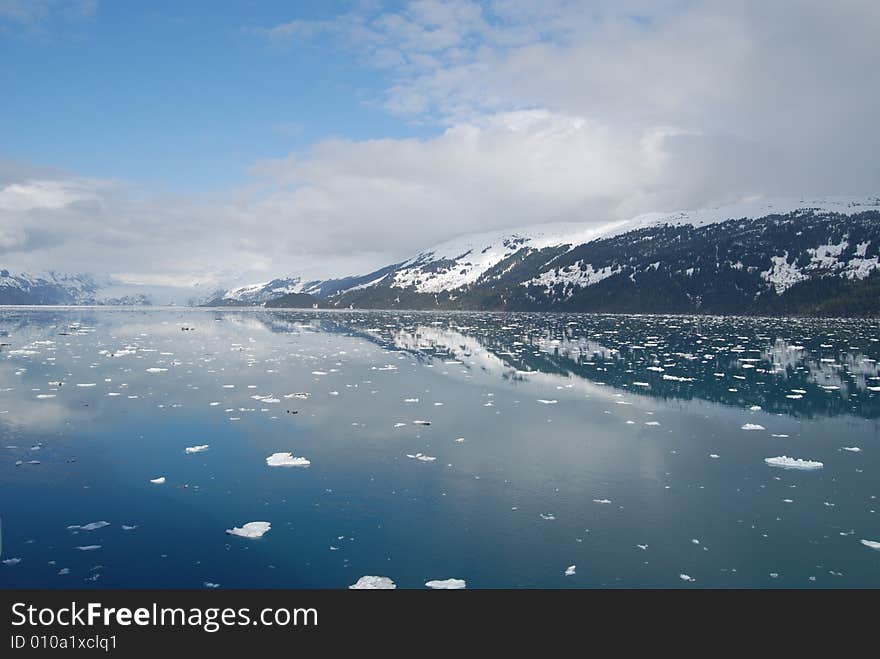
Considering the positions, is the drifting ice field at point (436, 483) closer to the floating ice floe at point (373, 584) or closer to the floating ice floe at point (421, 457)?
the floating ice floe at point (373, 584)

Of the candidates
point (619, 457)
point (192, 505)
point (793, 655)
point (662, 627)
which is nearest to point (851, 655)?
point (793, 655)

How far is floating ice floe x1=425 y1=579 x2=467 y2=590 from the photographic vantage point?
1040 cm

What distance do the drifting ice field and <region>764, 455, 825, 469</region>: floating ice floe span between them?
0.29 ft

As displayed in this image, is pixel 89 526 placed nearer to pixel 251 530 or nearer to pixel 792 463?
pixel 251 530

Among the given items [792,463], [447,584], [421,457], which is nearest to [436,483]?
[421,457]

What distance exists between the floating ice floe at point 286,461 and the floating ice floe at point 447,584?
8520 millimetres

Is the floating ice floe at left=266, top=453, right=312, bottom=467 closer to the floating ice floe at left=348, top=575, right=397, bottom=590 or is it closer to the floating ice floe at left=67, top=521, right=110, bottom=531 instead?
the floating ice floe at left=67, top=521, right=110, bottom=531

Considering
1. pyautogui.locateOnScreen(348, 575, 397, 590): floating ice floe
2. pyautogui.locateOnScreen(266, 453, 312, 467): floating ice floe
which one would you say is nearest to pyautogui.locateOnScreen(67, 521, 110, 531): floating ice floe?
pyautogui.locateOnScreen(266, 453, 312, 467): floating ice floe

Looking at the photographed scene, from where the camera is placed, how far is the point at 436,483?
53.6 feet

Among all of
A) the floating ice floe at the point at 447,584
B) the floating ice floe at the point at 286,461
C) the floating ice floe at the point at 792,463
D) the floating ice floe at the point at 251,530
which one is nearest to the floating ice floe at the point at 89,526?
the floating ice floe at the point at 251,530

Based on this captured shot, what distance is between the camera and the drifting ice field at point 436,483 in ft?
37.2

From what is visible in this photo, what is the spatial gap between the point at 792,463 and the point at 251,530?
57.2 ft

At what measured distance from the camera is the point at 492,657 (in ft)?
26.2

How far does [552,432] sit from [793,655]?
48.6 feet
